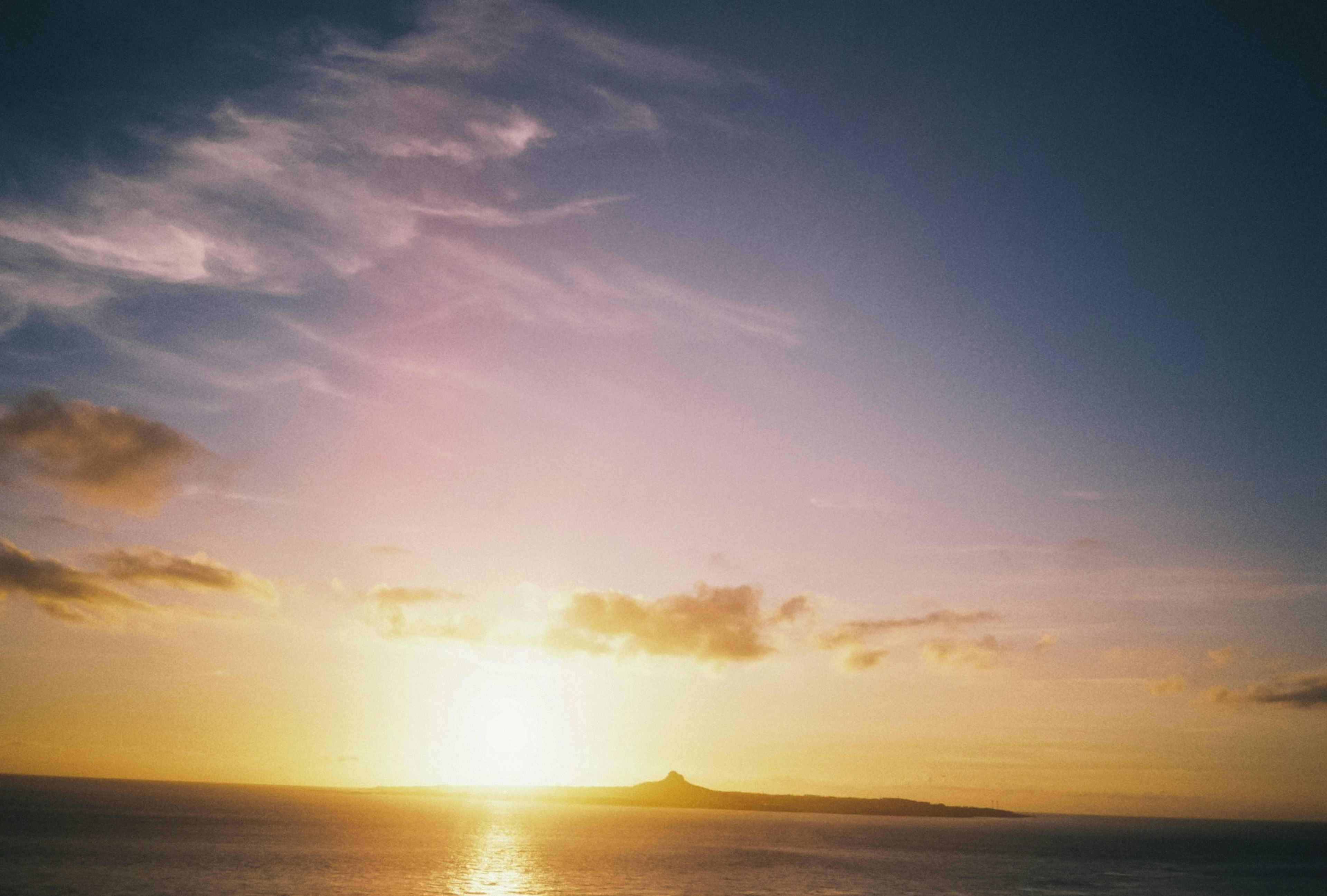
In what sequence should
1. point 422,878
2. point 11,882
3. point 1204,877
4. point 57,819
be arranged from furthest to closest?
1. point 57,819
2. point 1204,877
3. point 422,878
4. point 11,882

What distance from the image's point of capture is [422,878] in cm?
10806

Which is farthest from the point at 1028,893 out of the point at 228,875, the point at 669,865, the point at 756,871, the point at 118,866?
the point at 118,866

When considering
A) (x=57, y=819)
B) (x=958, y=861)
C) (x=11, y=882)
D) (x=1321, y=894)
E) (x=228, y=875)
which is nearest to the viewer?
(x=11, y=882)

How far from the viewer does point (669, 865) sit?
130 meters

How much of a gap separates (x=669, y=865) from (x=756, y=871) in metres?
14.2

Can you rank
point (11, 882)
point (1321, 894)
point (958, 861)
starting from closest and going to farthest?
1. point (11, 882)
2. point (1321, 894)
3. point (958, 861)

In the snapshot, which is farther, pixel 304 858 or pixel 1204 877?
pixel 1204 877

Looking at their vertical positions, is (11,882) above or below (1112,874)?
above

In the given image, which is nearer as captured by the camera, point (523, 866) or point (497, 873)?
point (497, 873)

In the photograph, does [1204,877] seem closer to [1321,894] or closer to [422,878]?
[1321,894]

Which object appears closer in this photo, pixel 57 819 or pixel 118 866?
pixel 118 866

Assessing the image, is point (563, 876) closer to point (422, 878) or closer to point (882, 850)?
point (422, 878)

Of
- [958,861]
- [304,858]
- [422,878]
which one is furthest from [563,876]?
[958,861]

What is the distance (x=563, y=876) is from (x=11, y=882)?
64.5m
